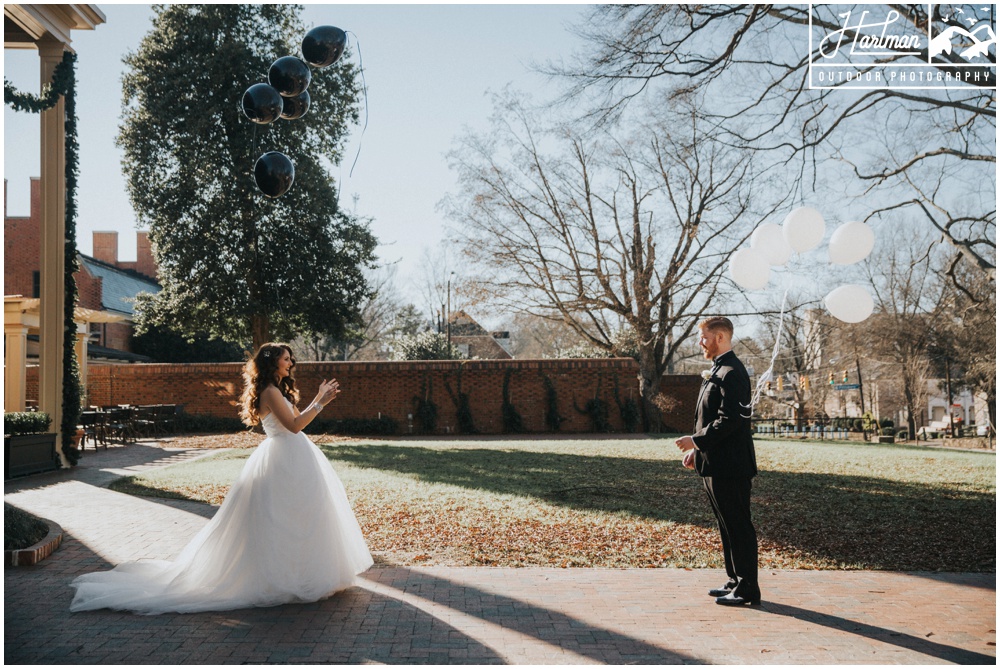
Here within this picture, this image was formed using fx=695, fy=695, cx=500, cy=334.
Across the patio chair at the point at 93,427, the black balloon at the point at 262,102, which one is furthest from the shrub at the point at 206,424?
the black balloon at the point at 262,102

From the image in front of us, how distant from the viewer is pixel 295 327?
2138 cm

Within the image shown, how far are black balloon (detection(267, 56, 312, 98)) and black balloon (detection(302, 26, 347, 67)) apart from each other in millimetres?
168

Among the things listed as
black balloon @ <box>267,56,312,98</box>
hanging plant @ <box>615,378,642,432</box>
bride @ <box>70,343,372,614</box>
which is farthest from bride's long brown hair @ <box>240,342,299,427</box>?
hanging plant @ <box>615,378,642,432</box>

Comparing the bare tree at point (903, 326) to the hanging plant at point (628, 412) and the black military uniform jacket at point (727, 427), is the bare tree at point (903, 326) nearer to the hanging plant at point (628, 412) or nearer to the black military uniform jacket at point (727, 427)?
the hanging plant at point (628, 412)

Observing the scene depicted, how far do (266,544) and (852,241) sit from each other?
18.6ft

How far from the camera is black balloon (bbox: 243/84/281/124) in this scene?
6.96m

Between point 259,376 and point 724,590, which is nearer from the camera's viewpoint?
point 724,590

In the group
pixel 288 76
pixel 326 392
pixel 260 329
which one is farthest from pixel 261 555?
pixel 260 329

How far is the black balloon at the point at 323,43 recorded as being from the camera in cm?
684

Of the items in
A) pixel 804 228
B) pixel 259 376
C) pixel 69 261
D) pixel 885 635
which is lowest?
pixel 885 635

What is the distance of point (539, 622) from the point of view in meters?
4.65

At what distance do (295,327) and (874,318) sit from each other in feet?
82.6

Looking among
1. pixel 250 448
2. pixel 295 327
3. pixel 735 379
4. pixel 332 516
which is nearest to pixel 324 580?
pixel 332 516

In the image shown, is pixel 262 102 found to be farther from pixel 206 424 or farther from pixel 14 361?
pixel 206 424
